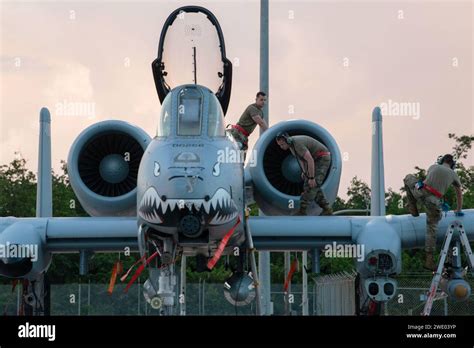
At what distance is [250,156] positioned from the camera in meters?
17.9

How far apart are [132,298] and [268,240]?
63.6ft

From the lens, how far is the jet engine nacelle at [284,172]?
58.5 feet

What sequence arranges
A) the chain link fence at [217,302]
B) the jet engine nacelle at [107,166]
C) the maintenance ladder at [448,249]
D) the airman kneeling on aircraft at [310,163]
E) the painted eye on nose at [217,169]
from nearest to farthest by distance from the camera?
the painted eye on nose at [217,169] → the maintenance ladder at [448,249] → the airman kneeling on aircraft at [310,163] → the jet engine nacelle at [107,166] → the chain link fence at [217,302]

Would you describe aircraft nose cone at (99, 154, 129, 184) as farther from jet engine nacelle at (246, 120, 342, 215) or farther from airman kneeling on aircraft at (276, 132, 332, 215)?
airman kneeling on aircraft at (276, 132, 332, 215)

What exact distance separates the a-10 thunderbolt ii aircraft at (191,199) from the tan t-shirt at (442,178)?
112cm

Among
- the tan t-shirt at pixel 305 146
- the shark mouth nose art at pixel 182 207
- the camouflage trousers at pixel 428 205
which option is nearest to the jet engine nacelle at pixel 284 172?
the tan t-shirt at pixel 305 146

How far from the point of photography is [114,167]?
18.2 meters

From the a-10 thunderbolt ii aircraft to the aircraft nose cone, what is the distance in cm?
2

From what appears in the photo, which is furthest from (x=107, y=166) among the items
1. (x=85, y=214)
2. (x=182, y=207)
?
(x=85, y=214)

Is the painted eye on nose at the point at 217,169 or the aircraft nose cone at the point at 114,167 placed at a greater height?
the aircraft nose cone at the point at 114,167

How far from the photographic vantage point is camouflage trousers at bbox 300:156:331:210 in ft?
57.9

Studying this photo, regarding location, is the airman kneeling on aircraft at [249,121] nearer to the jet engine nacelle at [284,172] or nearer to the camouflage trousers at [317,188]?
the jet engine nacelle at [284,172]

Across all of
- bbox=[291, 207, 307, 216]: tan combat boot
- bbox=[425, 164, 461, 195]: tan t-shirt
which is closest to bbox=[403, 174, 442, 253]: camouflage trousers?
bbox=[425, 164, 461, 195]: tan t-shirt
